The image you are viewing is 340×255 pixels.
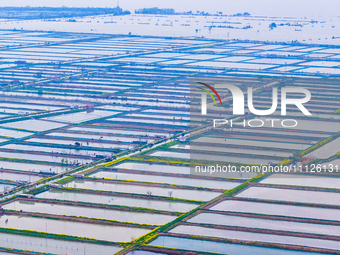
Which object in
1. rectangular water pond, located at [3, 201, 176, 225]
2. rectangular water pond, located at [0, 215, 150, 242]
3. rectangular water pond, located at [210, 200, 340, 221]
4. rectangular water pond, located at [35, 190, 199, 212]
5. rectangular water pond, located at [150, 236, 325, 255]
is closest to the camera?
rectangular water pond, located at [150, 236, 325, 255]

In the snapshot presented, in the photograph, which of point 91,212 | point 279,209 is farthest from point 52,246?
point 279,209

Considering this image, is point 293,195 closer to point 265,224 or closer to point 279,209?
point 279,209

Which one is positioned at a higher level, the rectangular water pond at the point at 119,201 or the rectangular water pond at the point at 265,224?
the rectangular water pond at the point at 119,201

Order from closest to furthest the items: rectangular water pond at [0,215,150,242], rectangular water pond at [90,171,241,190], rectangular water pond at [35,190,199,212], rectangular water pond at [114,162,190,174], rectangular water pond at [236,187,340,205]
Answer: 1. rectangular water pond at [0,215,150,242]
2. rectangular water pond at [35,190,199,212]
3. rectangular water pond at [236,187,340,205]
4. rectangular water pond at [90,171,241,190]
5. rectangular water pond at [114,162,190,174]

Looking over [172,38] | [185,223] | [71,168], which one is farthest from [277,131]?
[172,38]

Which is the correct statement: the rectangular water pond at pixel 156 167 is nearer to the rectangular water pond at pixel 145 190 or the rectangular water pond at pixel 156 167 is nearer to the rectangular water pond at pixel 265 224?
the rectangular water pond at pixel 145 190

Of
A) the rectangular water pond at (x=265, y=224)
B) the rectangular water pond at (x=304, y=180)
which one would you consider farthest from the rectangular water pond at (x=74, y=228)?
the rectangular water pond at (x=304, y=180)

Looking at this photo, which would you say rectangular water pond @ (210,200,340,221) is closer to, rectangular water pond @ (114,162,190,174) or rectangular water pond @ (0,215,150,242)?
rectangular water pond @ (0,215,150,242)

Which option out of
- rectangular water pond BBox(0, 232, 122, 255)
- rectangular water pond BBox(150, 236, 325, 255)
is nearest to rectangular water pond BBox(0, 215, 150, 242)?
rectangular water pond BBox(0, 232, 122, 255)

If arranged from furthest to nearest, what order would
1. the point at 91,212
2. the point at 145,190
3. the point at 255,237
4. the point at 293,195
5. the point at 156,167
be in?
the point at 156,167 < the point at 145,190 < the point at 293,195 < the point at 91,212 < the point at 255,237

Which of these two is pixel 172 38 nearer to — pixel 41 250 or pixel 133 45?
pixel 133 45

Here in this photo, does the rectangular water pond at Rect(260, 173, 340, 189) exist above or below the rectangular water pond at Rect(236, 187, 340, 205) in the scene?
above
